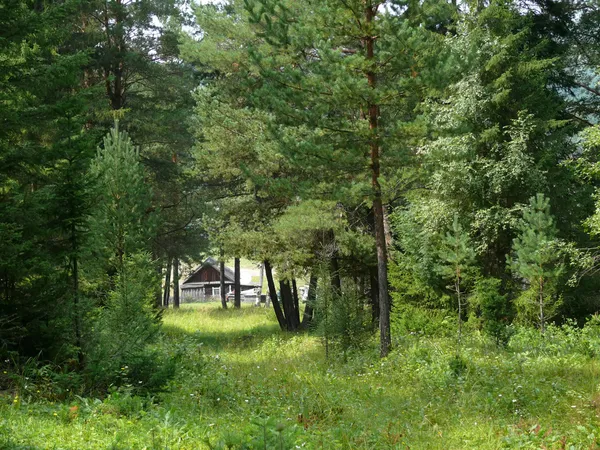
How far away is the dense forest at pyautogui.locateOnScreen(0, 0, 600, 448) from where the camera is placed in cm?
866

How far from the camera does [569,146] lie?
710 inches

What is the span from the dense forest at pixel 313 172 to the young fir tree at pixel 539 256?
9 cm

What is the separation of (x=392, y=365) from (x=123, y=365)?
247 inches

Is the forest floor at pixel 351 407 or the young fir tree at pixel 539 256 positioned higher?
the young fir tree at pixel 539 256

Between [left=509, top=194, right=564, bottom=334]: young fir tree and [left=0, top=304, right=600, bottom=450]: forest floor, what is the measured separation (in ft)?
6.60

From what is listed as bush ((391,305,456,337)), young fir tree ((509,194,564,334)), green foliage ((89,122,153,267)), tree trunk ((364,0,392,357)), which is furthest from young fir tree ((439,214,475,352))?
green foliage ((89,122,153,267))

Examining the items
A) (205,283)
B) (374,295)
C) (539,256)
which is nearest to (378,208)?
(539,256)

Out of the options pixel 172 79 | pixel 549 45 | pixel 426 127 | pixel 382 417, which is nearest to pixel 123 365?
pixel 382 417

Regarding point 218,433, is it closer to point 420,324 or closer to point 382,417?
point 382,417

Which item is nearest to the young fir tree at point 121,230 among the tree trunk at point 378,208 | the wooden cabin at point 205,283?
the tree trunk at point 378,208

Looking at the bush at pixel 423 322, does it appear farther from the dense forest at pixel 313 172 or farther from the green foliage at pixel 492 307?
the green foliage at pixel 492 307

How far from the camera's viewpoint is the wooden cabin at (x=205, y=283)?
65.9 metres

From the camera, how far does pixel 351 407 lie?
875 centimetres

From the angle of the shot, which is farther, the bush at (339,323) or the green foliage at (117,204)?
the bush at (339,323)
